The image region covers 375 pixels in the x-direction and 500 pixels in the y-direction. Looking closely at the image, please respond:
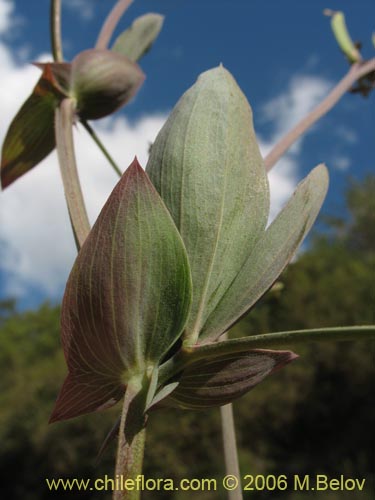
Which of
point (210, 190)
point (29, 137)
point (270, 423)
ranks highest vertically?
point (29, 137)

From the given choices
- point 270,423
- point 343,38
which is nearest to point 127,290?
point 343,38

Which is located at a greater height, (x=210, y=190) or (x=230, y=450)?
(x=210, y=190)

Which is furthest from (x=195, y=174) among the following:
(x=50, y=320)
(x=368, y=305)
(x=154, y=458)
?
(x=50, y=320)

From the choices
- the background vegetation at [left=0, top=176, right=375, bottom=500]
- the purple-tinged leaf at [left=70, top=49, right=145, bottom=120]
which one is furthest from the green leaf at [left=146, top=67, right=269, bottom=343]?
the background vegetation at [left=0, top=176, right=375, bottom=500]

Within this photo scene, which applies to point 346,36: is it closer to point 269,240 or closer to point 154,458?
point 269,240

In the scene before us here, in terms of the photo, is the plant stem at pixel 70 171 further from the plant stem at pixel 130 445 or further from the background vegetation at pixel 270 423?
the background vegetation at pixel 270 423

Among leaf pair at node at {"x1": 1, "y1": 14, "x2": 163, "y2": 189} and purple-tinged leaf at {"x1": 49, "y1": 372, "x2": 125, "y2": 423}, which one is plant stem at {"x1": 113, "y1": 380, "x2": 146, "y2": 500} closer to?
purple-tinged leaf at {"x1": 49, "y1": 372, "x2": 125, "y2": 423}

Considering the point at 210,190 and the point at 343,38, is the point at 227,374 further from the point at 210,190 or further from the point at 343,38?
the point at 343,38
